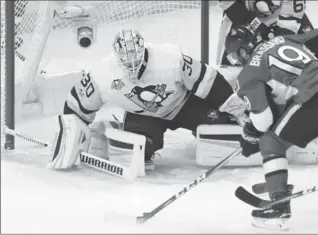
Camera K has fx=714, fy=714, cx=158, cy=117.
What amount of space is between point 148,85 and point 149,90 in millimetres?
20

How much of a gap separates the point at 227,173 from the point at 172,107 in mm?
311

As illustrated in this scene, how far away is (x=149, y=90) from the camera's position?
245 centimetres

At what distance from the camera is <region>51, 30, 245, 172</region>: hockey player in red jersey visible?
2.41 metres

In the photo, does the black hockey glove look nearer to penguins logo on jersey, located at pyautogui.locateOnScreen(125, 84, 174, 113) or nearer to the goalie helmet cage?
penguins logo on jersey, located at pyautogui.locateOnScreen(125, 84, 174, 113)

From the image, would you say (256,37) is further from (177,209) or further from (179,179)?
(177,209)

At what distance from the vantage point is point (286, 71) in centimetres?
183

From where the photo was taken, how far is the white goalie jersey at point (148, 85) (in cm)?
243

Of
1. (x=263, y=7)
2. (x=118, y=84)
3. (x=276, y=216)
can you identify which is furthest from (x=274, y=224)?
(x=263, y=7)

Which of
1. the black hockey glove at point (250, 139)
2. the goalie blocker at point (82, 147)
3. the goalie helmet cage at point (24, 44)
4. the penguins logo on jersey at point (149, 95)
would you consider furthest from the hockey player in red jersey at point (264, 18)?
the black hockey glove at point (250, 139)

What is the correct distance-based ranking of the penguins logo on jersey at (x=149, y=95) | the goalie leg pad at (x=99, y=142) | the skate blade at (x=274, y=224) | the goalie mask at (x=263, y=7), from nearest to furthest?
the skate blade at (x=274, y=224) → the penguins logo on jersey at (x=149, y=95) → the goalie leg pad at (x=99, y=142) → the goalie mask at (x=263, y=7)

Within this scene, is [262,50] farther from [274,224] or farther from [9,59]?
[9,59]

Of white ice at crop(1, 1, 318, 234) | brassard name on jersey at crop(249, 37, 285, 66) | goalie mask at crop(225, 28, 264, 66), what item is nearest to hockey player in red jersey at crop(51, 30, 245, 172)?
white ice at crop(1, 1, 318, 234)

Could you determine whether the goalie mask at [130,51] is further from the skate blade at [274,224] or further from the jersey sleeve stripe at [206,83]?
the skate blade at [274,224]

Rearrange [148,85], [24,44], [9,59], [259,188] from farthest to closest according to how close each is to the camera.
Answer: [24,44]
[9,59]
[148,85]
[259,188]
